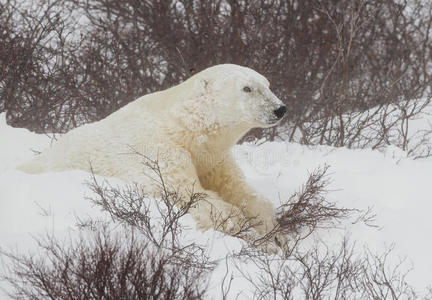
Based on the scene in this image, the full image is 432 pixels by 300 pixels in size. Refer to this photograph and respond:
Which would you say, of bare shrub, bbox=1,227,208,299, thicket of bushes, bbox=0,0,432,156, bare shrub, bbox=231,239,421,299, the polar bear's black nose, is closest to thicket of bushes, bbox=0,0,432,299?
thicket of bushes, bbox=0,0,432,156

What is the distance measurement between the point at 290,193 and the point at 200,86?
1063 millimetres

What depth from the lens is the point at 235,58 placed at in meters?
7.82

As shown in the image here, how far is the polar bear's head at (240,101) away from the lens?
394 centimetres

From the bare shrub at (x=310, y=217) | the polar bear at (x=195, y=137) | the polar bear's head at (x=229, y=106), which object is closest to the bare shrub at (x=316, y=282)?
the bare shrub at (x=310, y=217)

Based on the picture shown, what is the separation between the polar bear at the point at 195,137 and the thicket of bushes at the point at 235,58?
2706mm

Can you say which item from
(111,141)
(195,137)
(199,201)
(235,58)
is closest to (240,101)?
(195,137)

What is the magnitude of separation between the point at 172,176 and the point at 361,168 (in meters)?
1.98

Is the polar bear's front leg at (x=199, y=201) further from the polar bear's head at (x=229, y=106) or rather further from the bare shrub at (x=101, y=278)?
the bare shrub at (x=101, y=278)

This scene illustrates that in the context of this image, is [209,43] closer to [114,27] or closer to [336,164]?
[114,27]

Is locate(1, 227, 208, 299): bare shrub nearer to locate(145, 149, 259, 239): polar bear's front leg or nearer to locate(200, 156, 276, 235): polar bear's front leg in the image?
locate(145, 149, 259, 239): polar bear's front leg

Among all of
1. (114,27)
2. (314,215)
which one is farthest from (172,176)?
(114,27)

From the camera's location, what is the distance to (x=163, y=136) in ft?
12.8

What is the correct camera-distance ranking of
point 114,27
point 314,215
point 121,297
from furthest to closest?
point 114,27 < point 314,215 < point 121,297

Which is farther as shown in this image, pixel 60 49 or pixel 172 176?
pixel 60 49
